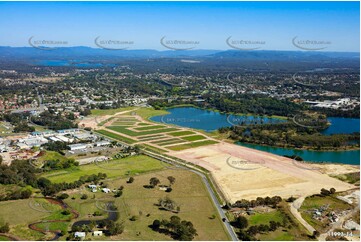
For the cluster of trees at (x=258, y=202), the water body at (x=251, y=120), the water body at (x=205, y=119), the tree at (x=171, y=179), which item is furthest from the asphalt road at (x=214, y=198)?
the water body at (x=205, y=119)

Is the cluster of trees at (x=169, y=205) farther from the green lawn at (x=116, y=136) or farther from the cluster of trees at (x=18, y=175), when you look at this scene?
the green lawn at (x=116, y=136)

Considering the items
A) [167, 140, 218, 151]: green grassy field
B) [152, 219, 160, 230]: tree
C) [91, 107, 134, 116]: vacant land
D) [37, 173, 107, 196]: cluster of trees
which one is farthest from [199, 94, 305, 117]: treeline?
[152, 219, 160, 230]: tree

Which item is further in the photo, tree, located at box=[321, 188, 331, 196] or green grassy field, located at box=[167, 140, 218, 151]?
green grassy field, located at box=[167, 140, 218, 151]

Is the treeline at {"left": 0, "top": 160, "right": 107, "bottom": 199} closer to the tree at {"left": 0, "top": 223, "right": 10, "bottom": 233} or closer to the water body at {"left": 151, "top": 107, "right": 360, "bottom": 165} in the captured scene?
the tree at {"left": 0, "top": 223, "right": 10, "bottom": 233}

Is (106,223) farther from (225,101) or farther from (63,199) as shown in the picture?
(225,101)

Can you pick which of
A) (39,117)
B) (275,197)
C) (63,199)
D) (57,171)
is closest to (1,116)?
(39,117)

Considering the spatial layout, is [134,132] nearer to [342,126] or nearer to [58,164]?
[58,164]

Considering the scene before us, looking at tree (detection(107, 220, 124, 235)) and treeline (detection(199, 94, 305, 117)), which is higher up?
treeline (detection(199, 94, 305, 117))
